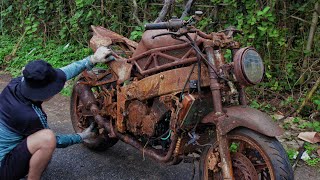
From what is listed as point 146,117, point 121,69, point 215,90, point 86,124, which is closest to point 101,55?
point 121,69

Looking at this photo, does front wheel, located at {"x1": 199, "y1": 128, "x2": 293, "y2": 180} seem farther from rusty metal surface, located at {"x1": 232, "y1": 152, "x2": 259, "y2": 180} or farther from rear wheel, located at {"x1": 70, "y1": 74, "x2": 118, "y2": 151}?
rear wheel, located at {"x1": 70, "y1": 74, "x2": 118, "y2": 151}

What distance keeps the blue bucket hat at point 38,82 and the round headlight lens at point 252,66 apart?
152cm

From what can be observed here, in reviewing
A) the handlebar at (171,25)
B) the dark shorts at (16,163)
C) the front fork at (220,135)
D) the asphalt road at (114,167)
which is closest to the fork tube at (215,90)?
the front fork at (220,135)

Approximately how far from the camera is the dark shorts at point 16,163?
10.5ft

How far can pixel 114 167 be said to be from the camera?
4.07m

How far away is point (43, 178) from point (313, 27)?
3836 millimetres

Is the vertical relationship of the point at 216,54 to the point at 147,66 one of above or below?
above

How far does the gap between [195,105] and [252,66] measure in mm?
523

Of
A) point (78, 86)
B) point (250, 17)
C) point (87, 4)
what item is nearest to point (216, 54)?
point (78, 86)

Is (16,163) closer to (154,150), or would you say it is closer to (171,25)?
(154,150)

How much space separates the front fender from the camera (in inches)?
109

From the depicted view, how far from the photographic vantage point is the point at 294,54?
5512mm

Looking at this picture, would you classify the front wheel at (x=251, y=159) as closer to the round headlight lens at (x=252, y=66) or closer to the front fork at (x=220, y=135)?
the front fork at (x=220, y=135)

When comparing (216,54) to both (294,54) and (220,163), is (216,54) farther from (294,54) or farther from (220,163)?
(294,54)
